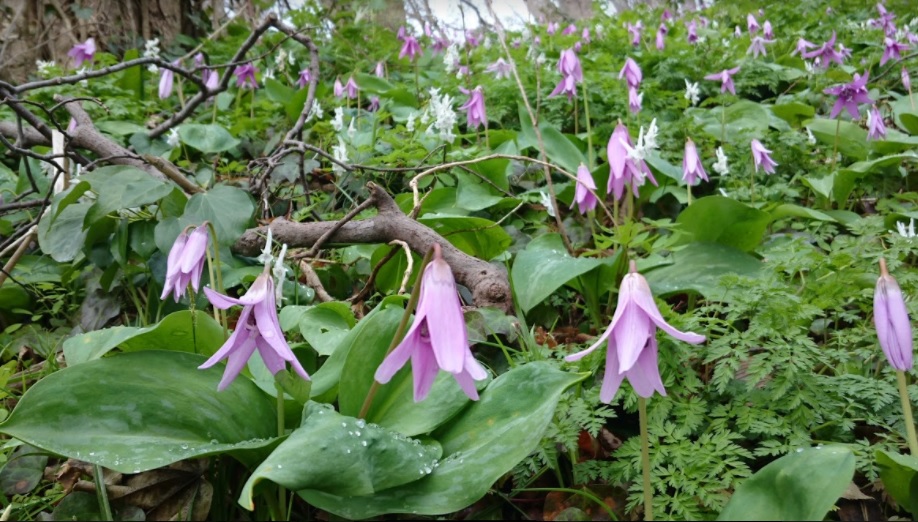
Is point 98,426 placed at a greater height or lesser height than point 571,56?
lesser

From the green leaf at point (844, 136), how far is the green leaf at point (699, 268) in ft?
4.76

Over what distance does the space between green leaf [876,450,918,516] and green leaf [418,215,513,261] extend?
1209mm

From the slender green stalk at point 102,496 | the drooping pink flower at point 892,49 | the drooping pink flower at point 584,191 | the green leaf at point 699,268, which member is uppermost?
the drooping pink flower at point 892,49

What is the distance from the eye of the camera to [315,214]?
2.58 metres

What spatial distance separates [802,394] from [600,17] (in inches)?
244

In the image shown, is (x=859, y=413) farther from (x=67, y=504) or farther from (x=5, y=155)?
(x=5, y=155)

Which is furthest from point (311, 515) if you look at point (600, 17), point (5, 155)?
point (600, 17)

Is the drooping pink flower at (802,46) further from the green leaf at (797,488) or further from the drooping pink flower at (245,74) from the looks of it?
the green leaf at (797,488)

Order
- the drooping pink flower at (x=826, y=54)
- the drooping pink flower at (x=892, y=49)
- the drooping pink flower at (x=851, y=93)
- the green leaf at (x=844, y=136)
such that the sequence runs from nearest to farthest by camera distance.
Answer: the drooping pink flower at (x=851, y=93) < the green leaf at (x=844, y=136) < the drooping pink flower at (x=826, y=54) < the drooping pink flower at (x=892, y=49)

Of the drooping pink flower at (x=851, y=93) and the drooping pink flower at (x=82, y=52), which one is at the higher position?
the drooping pink flower at (x=82, y=52)

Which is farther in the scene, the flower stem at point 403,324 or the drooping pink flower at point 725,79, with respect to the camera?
the drooping pink flower at point 725,79

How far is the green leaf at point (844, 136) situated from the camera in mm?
3039

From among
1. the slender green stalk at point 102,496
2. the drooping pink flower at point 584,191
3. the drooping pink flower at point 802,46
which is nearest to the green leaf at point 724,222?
the drooping pink flower at point 584,191

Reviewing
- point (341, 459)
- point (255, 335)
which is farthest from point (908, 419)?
point (255, 335)
